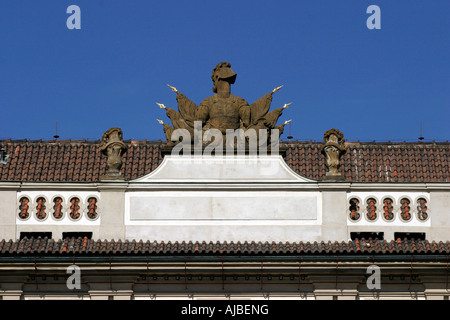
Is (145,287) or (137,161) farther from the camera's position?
(137,161)

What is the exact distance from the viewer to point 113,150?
4625cm

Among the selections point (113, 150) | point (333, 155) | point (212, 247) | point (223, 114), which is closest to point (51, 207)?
point (113, 150)

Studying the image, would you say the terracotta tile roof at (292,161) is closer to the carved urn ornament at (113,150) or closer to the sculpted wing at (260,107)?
the carved urn ornament at (113,150)

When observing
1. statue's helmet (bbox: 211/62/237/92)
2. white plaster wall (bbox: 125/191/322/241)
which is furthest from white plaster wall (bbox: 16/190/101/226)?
statue's helmet (bbox: 211/62/237/92)

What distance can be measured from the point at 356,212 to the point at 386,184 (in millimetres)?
1261

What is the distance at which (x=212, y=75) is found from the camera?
4766 cm

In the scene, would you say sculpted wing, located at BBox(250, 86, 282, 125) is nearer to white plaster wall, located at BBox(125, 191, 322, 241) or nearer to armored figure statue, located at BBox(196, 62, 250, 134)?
armored figure statue, located at BBox(196, 62, 250, 134)

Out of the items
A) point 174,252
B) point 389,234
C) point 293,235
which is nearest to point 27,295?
point 174,252

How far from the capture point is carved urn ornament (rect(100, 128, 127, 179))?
46.1 m

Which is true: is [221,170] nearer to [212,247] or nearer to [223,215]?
[223,215]

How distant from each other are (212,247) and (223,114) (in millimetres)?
4454

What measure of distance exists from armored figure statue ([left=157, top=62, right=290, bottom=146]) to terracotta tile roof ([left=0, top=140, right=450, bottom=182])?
4.49 meters
